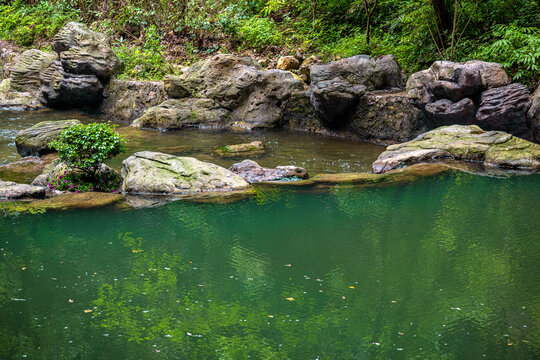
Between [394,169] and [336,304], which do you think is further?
[394,169]

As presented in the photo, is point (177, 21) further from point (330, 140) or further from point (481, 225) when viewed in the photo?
point (481, 225)

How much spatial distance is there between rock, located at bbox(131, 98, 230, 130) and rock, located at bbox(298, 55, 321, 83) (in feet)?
7.73

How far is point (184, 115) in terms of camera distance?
42.5 feet

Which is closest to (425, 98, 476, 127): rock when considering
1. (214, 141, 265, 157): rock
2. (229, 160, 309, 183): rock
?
(229, 160, 309, 183): rock

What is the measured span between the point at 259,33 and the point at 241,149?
23.0 ft

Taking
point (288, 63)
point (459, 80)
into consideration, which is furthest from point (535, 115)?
point (288, 63)

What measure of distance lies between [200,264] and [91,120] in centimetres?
1047

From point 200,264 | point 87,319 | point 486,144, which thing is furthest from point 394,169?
point 87,319

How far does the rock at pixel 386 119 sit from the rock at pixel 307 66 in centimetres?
260

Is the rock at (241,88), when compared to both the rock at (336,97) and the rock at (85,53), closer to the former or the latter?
the rock at (336,97)

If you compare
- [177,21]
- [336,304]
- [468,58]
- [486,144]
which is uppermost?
[177,21]

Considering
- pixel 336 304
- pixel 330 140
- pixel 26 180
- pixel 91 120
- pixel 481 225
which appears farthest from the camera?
pixel 91 120

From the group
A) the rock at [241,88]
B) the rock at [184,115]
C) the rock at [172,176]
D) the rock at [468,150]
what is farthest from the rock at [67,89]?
the rock at [468,150]

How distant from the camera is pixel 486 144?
28.5ft
